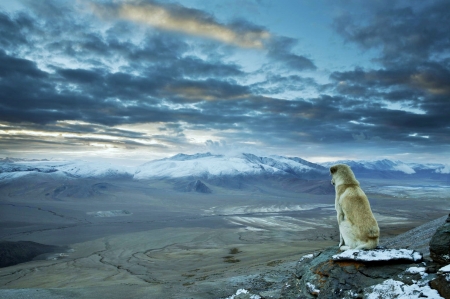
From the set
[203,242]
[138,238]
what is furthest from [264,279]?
[138,238]

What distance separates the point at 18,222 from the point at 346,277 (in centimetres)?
7919

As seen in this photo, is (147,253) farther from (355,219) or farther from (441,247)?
(441,247)

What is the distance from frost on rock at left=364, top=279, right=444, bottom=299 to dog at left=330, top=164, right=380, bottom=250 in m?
0.90

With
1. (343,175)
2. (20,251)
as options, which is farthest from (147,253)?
(343,175)

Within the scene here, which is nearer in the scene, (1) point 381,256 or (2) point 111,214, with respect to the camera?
(1) point 381,256

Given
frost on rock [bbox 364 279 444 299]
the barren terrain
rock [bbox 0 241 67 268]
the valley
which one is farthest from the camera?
rock [bbox 0 241 67 268]

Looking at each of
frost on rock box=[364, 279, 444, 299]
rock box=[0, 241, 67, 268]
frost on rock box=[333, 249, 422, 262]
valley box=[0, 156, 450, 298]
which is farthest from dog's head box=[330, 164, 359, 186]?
rock box=[0, 241, 67, 268]

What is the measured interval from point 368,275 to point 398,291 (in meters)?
0.71

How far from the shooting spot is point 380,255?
5648 millimetres

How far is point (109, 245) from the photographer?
43.2 meters

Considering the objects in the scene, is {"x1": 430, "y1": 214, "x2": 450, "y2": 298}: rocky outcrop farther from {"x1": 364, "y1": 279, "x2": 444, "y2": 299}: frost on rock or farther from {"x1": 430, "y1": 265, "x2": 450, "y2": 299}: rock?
{"x1": 364, "y1": 279, "x2": 444, "y2": 299}: frost on rock

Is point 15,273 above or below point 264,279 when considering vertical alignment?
below

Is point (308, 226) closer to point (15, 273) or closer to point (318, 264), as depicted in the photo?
point (15, 273)

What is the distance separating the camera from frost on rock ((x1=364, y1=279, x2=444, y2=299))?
450 cm
